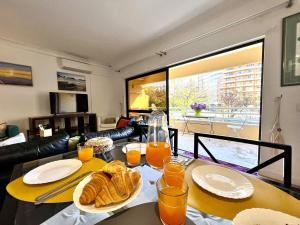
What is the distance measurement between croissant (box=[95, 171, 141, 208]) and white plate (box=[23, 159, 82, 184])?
0.37 m

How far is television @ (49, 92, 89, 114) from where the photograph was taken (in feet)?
12.2

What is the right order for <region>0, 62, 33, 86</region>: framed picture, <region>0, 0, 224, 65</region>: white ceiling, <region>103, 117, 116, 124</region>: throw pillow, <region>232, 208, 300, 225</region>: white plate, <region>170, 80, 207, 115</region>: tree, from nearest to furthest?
<region>232, 208, 300, 225</region>: white plate → <region>0, 0, 224, 65</region>: white ceiling → <region>0, 62, 33, 86</region>: framed picture → <region>170, 80, 207, 115</region>: tree → <region>103, 117, 116, 124</region>: throw pillow

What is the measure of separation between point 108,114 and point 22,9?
11.8ft

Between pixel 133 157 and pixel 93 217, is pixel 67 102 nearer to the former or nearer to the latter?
pixel 133 157

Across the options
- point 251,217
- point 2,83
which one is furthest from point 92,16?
point 251,217

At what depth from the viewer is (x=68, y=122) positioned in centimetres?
411

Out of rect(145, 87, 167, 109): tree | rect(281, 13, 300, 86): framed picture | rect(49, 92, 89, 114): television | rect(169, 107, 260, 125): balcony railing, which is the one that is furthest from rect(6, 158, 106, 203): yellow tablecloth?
rect(49, 92, 89, 114): television

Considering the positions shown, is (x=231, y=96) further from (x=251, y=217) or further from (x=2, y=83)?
(x=2, y=83)

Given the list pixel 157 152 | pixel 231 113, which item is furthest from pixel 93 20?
pixel 231 113

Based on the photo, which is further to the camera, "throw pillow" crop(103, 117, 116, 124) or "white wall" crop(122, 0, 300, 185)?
"throw pillow" crop(103, 117, 116, 124)

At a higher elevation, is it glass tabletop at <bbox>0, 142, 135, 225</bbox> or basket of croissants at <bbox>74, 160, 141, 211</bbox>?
A: basket of croissants at <bbox>74, 160, 141, 211</bbox>

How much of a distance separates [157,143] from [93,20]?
2.64 metres

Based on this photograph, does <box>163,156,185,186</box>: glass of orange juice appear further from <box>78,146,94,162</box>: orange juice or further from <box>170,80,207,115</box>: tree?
<box>170,80,207,115</box>: tree

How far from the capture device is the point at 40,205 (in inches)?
21.7
